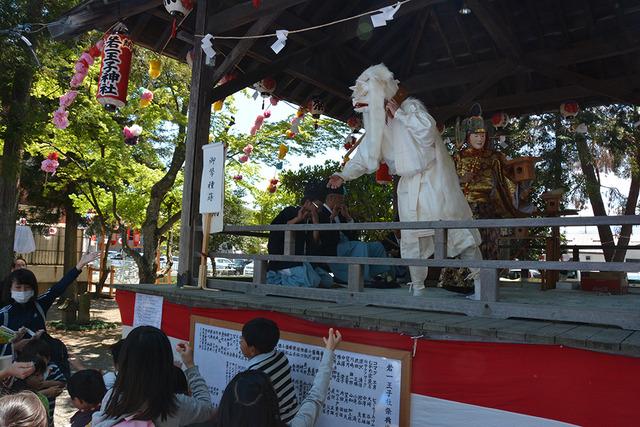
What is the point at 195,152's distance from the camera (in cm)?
567

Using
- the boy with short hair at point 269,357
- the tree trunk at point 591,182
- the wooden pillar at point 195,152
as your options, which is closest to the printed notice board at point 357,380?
the boy with short hair at point 269,357

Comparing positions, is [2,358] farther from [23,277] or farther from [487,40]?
[487,40]

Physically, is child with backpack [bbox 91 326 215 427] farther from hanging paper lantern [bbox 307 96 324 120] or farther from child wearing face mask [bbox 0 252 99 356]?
hanging paper lantern [bbox 307 96 324 120]

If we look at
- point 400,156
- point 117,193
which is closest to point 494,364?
point 400,156

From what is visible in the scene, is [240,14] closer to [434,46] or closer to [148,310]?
[148,310]

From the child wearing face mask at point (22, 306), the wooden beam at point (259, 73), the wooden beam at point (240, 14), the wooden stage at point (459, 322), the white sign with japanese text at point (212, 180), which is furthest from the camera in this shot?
the wooden beam at point (259, 73)

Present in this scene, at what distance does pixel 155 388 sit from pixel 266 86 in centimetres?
549

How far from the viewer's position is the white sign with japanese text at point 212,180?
5090 mm

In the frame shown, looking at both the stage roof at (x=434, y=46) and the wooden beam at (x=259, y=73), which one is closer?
the stage roof at (x=434, y=46)

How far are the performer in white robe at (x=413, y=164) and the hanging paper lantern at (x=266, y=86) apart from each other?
2.75m

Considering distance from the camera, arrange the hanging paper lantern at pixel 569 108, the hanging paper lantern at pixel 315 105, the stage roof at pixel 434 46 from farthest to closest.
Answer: the hanging paper lantern at pixel 315 105 → the hanging paper lantern at pixel 569 108 → the stage roof at pixel 434 46

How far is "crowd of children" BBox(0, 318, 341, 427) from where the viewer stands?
2334 millimetres

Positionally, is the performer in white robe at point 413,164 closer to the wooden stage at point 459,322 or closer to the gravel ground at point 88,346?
the wooden stage at point 459,322

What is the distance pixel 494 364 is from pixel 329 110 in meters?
6.38
